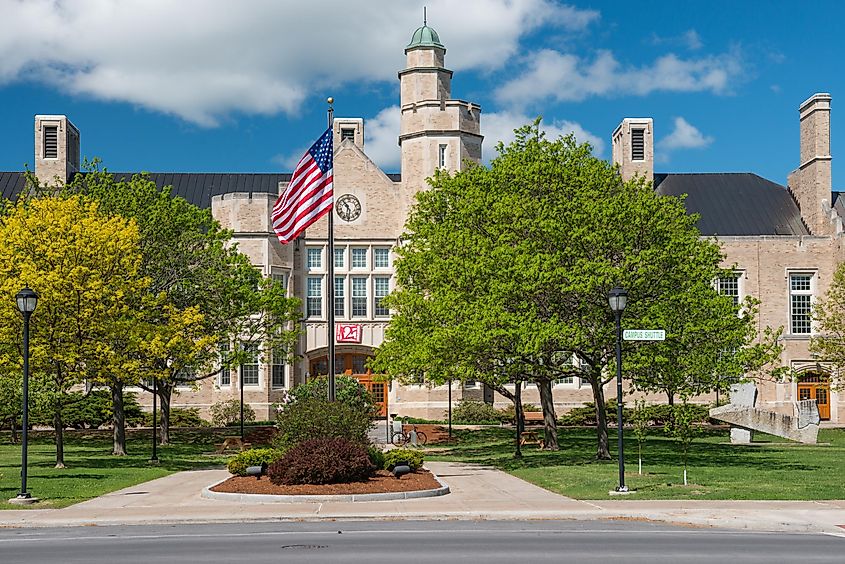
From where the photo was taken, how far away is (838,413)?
58.1m

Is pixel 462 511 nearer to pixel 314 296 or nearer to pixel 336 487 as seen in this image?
pixel 336 487

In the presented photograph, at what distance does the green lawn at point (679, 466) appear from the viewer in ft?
77.9

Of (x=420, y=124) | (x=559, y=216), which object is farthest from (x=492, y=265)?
(x=420, y=124)

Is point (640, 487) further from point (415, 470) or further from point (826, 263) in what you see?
point (826, 263)

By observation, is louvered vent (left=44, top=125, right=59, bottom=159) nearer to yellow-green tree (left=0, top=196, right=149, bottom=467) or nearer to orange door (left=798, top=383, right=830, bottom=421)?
yellow-green tree (left=0, top=196, right=149, bottom=467)

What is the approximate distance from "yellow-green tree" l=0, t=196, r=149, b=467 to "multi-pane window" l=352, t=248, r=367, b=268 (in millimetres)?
24106

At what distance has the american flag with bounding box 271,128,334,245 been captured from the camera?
2720 cm

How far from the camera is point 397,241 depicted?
56.4 meters

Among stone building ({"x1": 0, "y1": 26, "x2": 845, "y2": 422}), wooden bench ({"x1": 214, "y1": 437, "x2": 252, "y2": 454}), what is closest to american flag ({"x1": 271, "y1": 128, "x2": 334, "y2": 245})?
wooden bench ({"x1": 214, "y1": 437, "x2": 252, "y2": 454})

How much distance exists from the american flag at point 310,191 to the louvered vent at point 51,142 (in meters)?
37.6

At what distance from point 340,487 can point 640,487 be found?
6.92 meters

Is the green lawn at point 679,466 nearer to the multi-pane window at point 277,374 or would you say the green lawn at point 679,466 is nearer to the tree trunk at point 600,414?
the tree trunk at point 600,414

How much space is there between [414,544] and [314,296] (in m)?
41.9

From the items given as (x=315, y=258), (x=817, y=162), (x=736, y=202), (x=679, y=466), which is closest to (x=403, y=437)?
(x=315, y=258)
